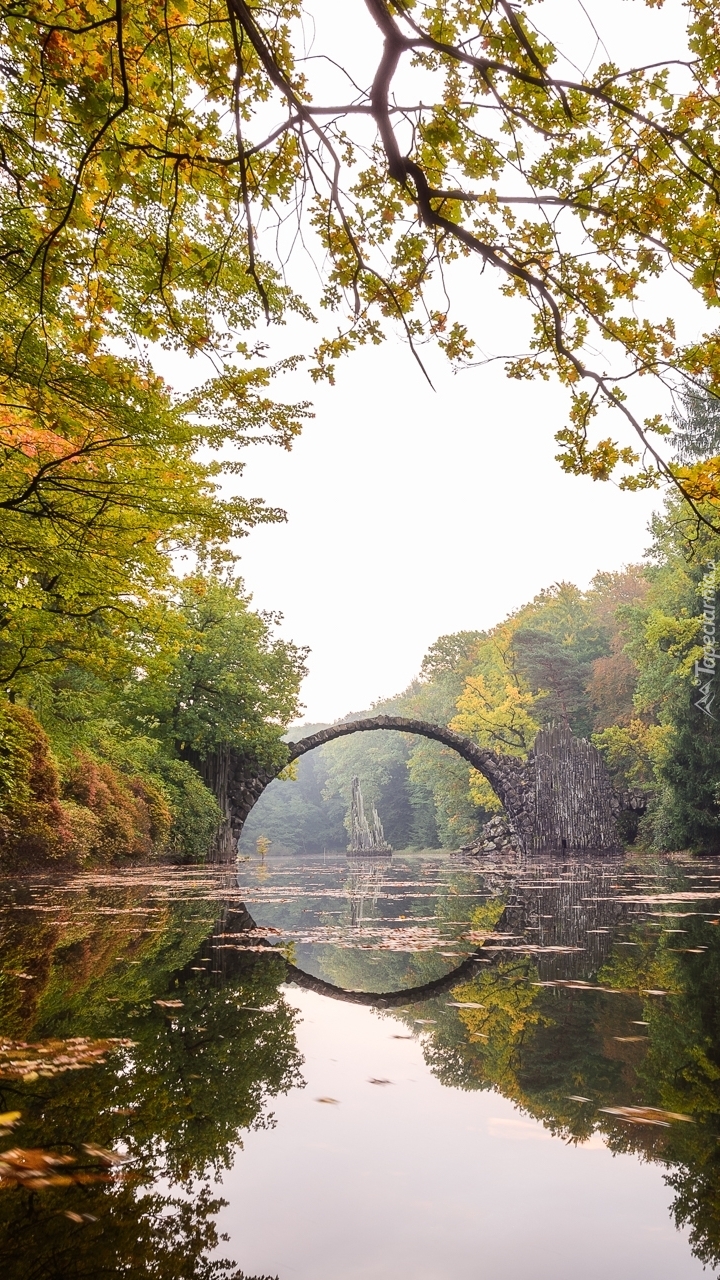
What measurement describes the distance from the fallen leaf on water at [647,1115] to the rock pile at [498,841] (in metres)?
27.8

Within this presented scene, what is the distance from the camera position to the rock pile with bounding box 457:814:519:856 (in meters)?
29.2

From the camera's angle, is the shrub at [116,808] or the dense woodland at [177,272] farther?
A: the shrub at [116,808]

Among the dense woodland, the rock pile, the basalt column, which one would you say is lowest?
the rock pile

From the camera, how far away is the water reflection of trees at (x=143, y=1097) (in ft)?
3.93

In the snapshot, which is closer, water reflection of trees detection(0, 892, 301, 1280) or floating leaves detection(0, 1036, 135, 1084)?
water reflection of trees detection(0, 892, 301, 1280)

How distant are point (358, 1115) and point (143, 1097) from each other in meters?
0.59

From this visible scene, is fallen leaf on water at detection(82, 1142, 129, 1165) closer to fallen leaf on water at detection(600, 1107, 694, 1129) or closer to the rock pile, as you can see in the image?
fallen leaf on water at detection(600, 1107, 694, 1129)

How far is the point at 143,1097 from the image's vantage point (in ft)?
6.04

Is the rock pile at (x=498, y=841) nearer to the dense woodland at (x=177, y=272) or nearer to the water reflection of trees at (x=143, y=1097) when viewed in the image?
the dense woodland at (x=177, y=272)

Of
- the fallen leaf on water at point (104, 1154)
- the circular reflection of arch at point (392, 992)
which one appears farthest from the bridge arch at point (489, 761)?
the fallen leaf on water at point (104, 1154)

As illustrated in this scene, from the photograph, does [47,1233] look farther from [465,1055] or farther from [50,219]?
[50,219]

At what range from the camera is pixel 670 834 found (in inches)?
870

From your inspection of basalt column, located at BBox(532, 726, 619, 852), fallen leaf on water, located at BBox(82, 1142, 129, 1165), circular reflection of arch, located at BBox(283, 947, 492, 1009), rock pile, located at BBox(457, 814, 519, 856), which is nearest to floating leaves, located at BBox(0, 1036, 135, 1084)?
fallen leaf on water, located at BBox(82, 1142, 129, 1165)

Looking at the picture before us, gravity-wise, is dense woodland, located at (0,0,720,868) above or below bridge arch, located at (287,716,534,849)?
above
